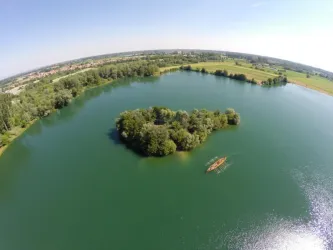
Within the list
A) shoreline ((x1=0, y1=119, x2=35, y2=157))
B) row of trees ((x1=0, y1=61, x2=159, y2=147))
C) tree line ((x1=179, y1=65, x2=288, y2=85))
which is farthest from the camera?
tree line ((x1=179, y1=65, x2=288, y2=85))

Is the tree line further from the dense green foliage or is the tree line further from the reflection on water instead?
the reflection on water

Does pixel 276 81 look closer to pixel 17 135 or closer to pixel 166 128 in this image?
pixel 166 128

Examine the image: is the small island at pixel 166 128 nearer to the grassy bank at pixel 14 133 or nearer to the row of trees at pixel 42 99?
the grassy bank at pixel 14 133

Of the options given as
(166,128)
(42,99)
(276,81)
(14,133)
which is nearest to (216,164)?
(166,128)

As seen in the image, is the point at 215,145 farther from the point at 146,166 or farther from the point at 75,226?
the point at 75,226

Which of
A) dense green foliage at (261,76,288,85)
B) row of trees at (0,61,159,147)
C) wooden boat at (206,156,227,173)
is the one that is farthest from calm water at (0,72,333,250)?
dense green foliage at (261,76,288,85)

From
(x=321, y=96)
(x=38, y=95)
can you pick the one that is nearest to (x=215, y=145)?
(x=38, y=95)
